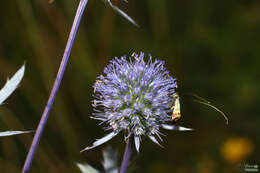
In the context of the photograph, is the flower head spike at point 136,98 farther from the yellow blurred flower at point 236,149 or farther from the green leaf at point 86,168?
the yellow blurred flower at point 236,149

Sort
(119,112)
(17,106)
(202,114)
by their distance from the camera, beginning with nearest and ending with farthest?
(119,112)
(17,106)
(202,114)

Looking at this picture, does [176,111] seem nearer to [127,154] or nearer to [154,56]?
[127,154]

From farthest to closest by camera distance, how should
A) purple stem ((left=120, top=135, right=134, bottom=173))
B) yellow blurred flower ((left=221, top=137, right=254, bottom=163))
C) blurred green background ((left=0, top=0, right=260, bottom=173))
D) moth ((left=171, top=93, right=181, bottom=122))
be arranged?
yellow blurred flower ((left=221, top=137, right=254, bottom=163)) < blurred green background ((left=0, top=0, right=260, bottom=173)) < moth ((left=171, top=93, right=181, bottom=122)) < purple stem ((left=120, top=135, right=134, bottom=173))

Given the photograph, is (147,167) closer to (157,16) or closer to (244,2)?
(157,16)

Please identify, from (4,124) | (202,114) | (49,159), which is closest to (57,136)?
(49,159)

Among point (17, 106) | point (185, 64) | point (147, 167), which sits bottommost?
point (147, 167)

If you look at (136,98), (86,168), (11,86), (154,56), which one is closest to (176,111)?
(136,98)

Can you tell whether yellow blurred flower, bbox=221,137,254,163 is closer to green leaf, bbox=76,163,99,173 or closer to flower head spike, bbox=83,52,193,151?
flower head spike, bbox=83,52,193,151

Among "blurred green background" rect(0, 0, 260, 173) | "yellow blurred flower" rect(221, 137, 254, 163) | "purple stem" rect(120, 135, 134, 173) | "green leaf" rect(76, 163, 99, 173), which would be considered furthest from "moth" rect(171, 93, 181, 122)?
"yellow blurred flower" rect(221, 137, 254, 163)
